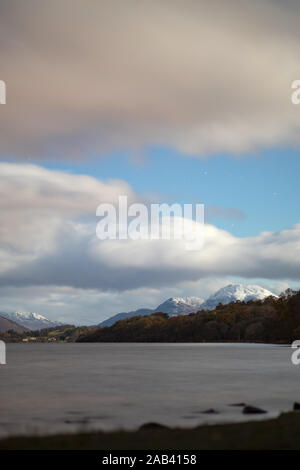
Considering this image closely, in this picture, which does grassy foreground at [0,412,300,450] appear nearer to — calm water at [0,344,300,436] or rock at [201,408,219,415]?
calm water at [0,344,300,436]

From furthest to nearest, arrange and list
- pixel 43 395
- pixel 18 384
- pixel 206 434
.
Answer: pixel 18 384 → pixel 43 395 → pixel 206 434

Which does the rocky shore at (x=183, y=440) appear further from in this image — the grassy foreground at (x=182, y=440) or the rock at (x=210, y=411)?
the rock at (x=210, y=411)

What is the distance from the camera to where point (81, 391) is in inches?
2906

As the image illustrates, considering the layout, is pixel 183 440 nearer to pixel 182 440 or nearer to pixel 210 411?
pixel 182 440

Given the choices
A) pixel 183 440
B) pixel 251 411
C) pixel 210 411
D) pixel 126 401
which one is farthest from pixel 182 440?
pixel 126 401

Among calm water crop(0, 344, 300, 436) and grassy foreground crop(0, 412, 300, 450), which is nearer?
grassy foreground crop(0, 412, 300, 450)

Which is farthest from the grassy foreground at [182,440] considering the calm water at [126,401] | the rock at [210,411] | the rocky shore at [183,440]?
the rock at [210,411]

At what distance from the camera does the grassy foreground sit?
24.8 meters

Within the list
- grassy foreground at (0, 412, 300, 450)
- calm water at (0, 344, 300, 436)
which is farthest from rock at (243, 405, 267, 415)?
grassy foreground at (0, 412, 300, 450)

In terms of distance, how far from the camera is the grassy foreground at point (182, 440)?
975 inches
